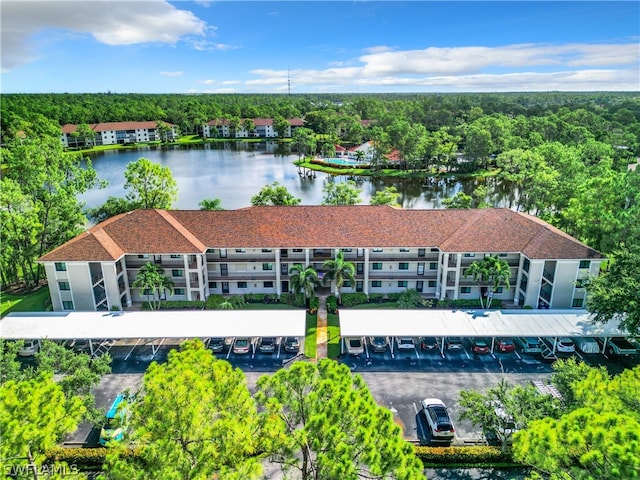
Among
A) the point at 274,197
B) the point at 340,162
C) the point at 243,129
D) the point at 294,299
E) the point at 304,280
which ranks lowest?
the point at 294,299

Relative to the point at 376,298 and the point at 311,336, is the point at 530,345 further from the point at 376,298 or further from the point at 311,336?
the point at 311,336

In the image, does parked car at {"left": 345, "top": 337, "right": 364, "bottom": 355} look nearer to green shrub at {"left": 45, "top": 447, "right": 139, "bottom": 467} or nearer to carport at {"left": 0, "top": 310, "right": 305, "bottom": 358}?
carport at {"left": 0, "top": 310, "right": 305, "bottom": 358}

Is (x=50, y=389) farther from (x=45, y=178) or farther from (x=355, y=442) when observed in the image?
(x=45, y=178)

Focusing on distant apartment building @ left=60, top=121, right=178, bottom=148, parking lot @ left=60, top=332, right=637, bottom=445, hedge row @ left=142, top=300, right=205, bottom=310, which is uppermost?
distant apartment building @ left=60, top=121, right=178, bottom=148

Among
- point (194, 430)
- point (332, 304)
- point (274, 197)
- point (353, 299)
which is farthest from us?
point (274, 197)

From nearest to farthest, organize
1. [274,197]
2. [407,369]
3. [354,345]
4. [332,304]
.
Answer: [407,369] < [354,345] < [332,304] < [274,197]

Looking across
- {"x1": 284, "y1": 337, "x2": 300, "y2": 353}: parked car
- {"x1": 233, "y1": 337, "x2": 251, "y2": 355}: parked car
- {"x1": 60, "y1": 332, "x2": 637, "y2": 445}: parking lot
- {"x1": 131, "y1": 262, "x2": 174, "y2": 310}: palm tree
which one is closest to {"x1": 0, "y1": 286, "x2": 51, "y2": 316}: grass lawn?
{"x1": 131, "y1": 262, "x2": 174, "y2": 310}: palm tree

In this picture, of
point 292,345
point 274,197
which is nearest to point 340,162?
point 274,197

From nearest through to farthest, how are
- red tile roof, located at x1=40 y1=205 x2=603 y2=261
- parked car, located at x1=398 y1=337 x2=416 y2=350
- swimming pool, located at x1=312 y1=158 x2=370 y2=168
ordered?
parked car, located at x1=398 y1=337 x2=416 y2=350, red tile roof, located at x1=40 y1=205 x2=603 y2=261, swimming pool, located at x1=312 y1=158 x2=370 y2=168
